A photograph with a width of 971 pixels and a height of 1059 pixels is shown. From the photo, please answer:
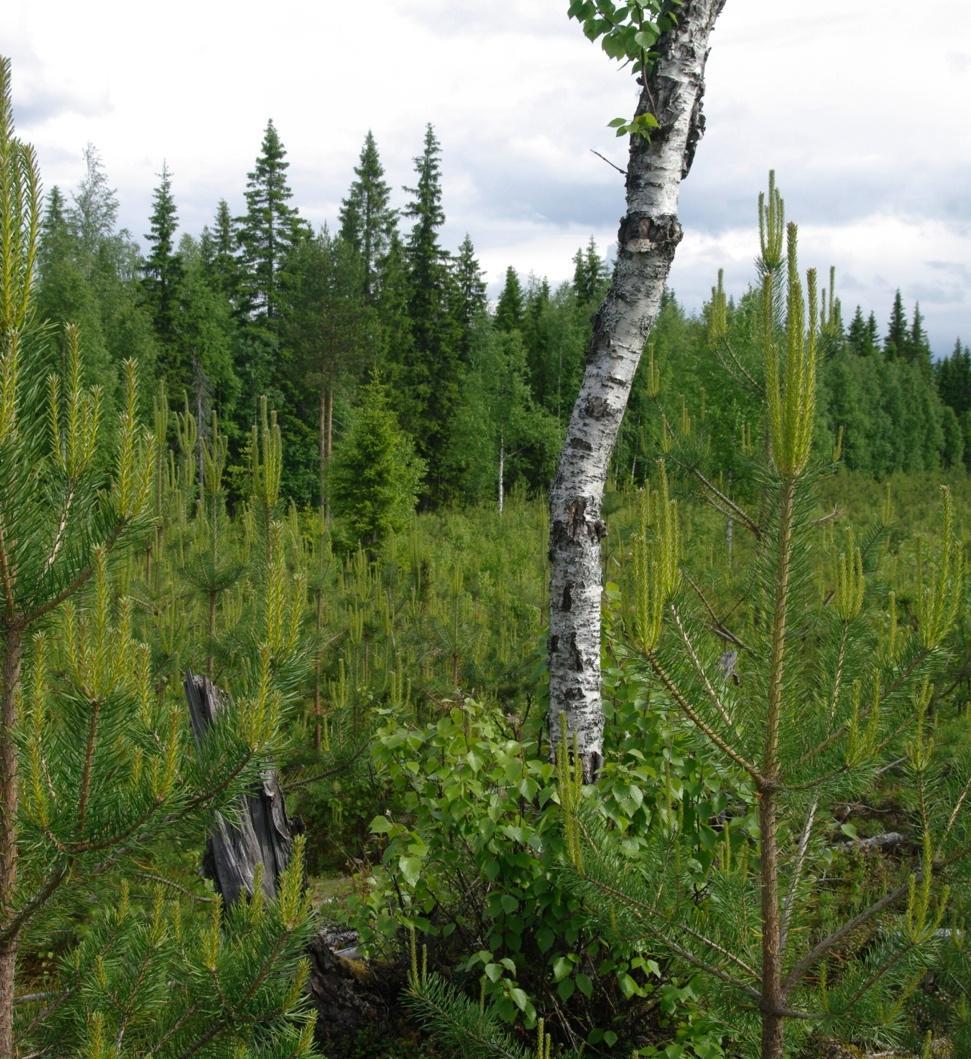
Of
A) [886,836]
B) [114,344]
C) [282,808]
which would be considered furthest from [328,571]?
[114,344]

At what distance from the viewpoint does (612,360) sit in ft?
12.1

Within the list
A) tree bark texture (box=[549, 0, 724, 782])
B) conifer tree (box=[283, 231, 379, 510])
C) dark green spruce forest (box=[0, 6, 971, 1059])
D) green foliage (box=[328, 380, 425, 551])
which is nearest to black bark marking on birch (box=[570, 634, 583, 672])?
tree bark texture (box=[549, 0, 724, 782])

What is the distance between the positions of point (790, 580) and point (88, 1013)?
73.1 inches

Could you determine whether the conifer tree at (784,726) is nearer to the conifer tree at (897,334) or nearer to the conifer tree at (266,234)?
the conifer tree at (266,234)

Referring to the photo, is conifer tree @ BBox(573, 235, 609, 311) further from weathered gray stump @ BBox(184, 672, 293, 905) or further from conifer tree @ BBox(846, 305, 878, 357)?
weathered gray stump @ BBox(184, 672, 293, 905)

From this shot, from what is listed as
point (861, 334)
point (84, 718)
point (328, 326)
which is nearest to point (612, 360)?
point (84, 718)

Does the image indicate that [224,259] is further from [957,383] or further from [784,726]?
[957,383]

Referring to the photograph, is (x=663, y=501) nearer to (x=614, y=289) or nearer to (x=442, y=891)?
(x=614, y=289)

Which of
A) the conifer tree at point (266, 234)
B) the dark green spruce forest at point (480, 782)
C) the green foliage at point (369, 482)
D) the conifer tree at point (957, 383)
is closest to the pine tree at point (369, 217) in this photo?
the conifer tree at point (266, 234)

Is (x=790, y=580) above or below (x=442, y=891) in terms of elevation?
above

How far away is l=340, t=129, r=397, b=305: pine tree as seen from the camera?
115ft

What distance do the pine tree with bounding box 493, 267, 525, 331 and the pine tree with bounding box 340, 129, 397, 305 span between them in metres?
5.70

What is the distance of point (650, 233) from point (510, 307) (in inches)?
1426

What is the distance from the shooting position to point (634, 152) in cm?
366
